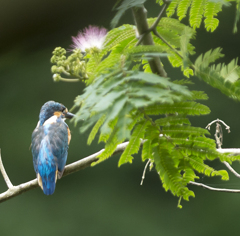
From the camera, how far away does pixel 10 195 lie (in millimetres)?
1395

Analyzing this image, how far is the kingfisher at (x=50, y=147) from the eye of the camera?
1.62 meters

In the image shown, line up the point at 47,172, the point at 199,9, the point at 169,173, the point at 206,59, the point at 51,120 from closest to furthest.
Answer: the point at 206,59 < the point at 169,173 < the point at 199,9 < the point at 47,172 < the point at 51,120

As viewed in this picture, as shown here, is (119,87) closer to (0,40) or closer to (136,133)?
(136,133)

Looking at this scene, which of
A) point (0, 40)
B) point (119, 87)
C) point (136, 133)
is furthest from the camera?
point (0, 40)

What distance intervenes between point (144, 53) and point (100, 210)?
137 inches

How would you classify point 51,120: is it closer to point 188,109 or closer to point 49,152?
point 49,152

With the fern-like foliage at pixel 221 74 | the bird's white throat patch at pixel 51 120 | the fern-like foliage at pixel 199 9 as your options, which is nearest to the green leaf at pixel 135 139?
the fern-like foliage at pixel 221 74

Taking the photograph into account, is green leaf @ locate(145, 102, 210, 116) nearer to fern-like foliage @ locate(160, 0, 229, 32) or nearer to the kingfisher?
fern-like foliage @ locate(160, 0, 229, 32)

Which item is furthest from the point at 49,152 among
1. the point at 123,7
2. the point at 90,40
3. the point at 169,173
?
the point at 123,7

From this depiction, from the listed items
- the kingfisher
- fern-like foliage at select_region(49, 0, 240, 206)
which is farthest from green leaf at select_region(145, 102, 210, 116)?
the kingfisher

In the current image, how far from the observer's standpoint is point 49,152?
1.68 metres

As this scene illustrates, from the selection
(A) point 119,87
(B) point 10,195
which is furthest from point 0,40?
(A) point 119,87

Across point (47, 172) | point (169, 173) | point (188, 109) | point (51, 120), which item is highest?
point (188, 109)

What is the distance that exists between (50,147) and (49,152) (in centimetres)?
3
